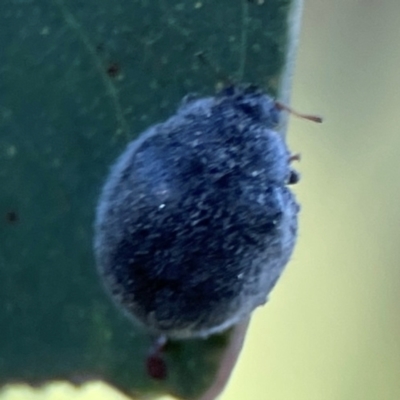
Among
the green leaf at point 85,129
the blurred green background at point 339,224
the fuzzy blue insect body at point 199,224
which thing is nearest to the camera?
the fuzzy blue insect body at point 199,224

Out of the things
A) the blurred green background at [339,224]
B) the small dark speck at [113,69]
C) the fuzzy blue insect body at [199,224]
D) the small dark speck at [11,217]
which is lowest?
the blurred green background at [339,224]

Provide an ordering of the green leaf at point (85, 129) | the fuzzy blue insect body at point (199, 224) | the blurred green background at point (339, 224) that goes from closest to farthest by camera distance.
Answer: the fuzzy blue insect body at point (199, 224)
the green leaf at point (85, 129)
the blurred green background at point (339, 224)

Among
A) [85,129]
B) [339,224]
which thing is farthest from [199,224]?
[339,224]

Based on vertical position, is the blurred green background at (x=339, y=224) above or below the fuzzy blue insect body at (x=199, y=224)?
below

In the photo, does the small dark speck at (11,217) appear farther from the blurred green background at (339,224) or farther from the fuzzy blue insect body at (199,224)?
the blurred green background at (339,224)

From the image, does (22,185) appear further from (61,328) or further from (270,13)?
(270,13)

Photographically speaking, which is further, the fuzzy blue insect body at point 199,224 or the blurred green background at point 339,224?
the blurred green background at point 339,224

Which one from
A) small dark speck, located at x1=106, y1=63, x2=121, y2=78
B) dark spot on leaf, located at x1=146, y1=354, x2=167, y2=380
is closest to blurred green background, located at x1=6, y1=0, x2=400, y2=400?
dark spot on leaf, located at x1=146, y1=354, x2=167, y2=380

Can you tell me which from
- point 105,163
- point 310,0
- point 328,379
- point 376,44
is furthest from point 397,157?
point 105,163

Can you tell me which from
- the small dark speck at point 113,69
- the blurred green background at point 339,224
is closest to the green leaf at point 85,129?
the small dark speck at point 113,69
